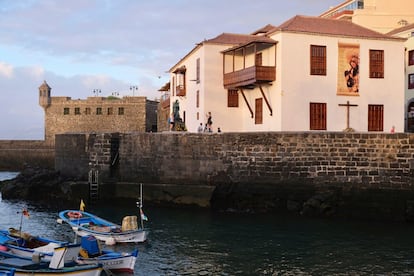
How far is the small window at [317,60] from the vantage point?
30.8 m

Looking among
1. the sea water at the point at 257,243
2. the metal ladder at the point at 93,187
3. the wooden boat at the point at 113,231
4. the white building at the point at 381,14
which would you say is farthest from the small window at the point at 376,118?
the white building at the point at 381,14

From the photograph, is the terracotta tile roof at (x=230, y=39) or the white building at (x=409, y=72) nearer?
the terracotta tile roof at (x=230, y=39)

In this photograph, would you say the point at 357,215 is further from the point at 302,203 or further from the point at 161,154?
the point at 161,154

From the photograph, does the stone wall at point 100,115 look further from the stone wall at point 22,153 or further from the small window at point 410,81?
the small window at point 410,81

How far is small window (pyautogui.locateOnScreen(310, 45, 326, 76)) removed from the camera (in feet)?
101

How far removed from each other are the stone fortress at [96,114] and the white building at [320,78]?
110ft

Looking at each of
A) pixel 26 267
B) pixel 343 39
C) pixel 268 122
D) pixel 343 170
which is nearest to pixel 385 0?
pixel 343 39

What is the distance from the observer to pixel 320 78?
102 ft

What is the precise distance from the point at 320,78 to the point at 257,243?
557 inches

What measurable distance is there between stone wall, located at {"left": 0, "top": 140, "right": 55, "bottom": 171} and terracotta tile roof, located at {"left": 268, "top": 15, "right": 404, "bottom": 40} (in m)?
39.3

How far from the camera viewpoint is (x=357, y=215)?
25047 mm

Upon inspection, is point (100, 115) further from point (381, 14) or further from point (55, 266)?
point (55, 266)

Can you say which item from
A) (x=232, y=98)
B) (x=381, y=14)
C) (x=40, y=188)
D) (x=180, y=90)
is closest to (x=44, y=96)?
(x=180, y=90)

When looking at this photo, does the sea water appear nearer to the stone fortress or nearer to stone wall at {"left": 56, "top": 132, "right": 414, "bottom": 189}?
stone wall at {"left": 56, "top": 132, "right": 414, "bottom": 189}
